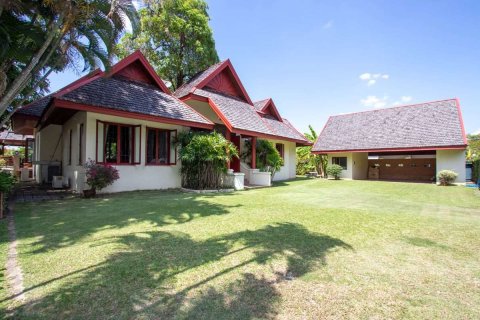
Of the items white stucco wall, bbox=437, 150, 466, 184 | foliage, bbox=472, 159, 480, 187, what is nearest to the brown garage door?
foliage, bbox=472, 159, 480, 187

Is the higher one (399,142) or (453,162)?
(399,142)

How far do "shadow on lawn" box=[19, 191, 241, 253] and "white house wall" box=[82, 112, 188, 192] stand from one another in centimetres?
157

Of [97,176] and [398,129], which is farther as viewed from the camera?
[398,129]

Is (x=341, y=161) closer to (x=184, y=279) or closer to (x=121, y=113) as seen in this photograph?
(x=121, y=113)

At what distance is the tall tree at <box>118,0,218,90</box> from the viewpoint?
70.7ft

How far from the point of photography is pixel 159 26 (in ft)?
72.0

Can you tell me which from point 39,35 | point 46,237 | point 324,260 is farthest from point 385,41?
point 46,237

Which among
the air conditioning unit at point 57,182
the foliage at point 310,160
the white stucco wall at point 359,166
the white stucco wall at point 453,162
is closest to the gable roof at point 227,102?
the foliage at point 310,160

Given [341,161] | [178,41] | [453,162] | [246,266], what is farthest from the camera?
[341,161]

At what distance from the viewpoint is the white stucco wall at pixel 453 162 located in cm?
1758

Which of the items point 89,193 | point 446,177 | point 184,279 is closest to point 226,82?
point 89,193

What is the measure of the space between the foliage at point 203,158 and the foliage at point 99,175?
3.04 metres

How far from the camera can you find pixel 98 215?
667 centimetres

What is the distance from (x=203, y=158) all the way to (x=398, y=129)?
57.2ft
